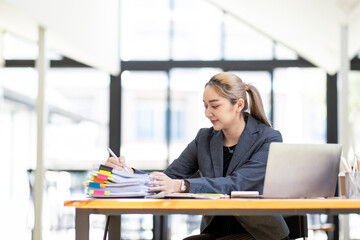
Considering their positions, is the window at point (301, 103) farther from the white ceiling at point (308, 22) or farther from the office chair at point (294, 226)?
the office chair at point (294, 226)

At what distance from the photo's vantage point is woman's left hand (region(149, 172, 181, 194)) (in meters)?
2.24

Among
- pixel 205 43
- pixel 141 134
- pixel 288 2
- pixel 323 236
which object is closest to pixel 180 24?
pixel 205 43

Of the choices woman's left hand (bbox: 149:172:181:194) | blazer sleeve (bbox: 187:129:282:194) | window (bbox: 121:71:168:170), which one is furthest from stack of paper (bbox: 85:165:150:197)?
window (bbox: 121:71:168:170)

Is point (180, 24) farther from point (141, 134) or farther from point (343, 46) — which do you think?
point (343, 46)

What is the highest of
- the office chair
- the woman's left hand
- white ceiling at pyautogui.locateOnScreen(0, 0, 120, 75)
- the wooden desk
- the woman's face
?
white ceiling at pyautogui.locateOnScreen(0, 0, 120, 75)

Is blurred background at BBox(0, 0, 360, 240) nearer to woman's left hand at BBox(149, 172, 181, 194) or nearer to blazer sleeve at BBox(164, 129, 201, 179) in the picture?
blazer sleeve at BBox(164, 129, 201, 179)

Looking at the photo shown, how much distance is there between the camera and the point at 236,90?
2.68m

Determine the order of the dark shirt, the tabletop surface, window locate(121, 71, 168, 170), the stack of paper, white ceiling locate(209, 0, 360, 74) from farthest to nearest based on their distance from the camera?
window locate(121, 71, 168, 170) → white ceiling locate(209, 0, 360, 74) → the dark shirt → the stack of paper → the tabletop surface

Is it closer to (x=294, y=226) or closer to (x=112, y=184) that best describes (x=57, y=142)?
(x=294, y=226)

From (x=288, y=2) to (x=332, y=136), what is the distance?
2173mm

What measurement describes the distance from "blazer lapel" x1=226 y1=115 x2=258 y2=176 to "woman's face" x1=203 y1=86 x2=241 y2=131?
0.09 meters

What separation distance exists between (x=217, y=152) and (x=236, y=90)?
28 cm

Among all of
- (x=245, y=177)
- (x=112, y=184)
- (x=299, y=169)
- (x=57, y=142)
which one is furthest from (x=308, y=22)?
(x=112, y=184)

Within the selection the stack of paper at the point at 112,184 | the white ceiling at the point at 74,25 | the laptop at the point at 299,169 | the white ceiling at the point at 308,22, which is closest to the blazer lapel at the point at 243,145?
the laptop at the point at 299,169
